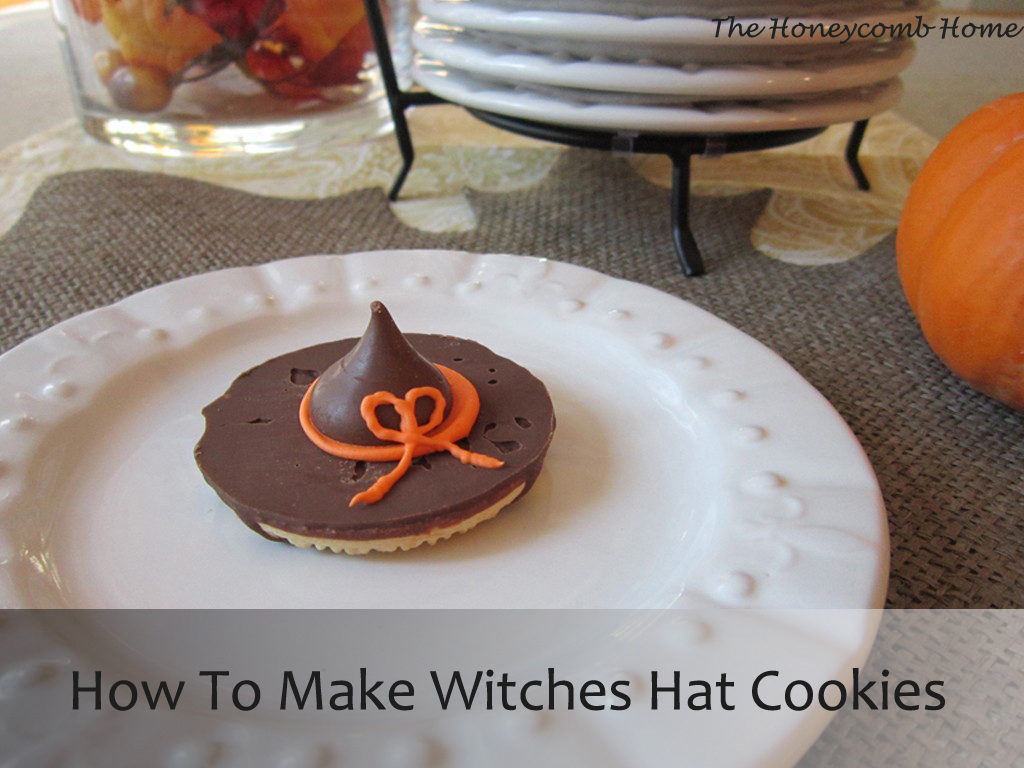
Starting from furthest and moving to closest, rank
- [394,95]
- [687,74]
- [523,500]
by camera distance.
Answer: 1. [394,95]
2. [687,74]
3. [523,500]

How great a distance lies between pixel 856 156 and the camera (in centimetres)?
119

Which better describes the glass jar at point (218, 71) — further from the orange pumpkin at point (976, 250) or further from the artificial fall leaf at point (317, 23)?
the orange pumpkin at point (976, 250)

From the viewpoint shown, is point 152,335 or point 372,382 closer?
point 372,382

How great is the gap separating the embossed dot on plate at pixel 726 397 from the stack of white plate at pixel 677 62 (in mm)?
330

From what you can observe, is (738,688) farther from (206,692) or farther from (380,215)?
(380,215)

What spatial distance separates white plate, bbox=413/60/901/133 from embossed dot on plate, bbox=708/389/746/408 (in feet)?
1.08

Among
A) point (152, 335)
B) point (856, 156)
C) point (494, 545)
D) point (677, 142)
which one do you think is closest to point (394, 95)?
point (677, 142)

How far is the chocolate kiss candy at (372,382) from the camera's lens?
55 centimetres

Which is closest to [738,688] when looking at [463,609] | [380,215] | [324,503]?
[463,609]

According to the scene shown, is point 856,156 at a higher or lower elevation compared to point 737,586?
lower

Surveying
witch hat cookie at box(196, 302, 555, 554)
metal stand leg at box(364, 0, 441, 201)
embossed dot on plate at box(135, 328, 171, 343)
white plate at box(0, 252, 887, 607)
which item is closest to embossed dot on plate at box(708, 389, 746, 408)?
white plate at box(0, 252, 887, 607)

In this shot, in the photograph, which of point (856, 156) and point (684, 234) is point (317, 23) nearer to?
point (684, 234)

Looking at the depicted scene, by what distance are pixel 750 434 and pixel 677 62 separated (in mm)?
431

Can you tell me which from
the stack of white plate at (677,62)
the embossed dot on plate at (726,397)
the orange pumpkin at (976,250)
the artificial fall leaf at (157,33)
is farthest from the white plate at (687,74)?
the artificial fall leaf at (157,33)
